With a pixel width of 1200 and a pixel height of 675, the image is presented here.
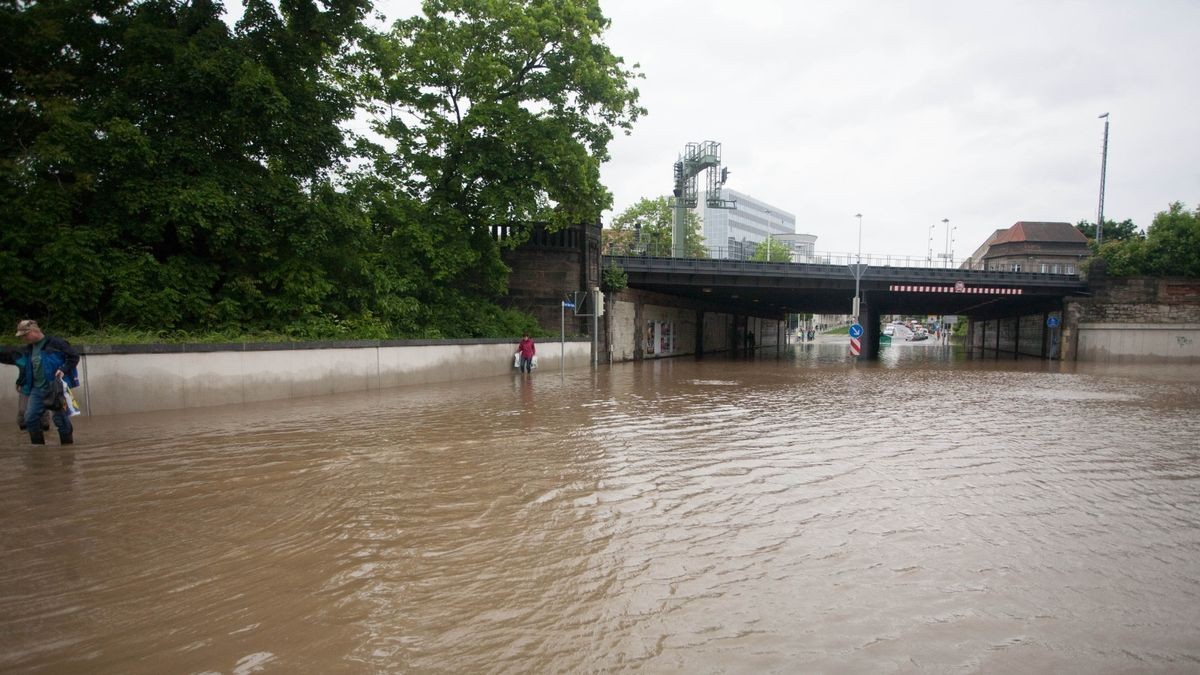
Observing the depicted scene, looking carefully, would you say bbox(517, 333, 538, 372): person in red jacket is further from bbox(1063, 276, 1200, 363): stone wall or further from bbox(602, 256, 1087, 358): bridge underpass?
bbox(1063, 276, 1200, 363): stone wall

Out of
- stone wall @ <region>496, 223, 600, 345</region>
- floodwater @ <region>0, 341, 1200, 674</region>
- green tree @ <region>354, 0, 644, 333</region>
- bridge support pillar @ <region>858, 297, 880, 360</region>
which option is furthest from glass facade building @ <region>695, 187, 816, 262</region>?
floodwater @ <region>0, 341, 1200, 674</region>

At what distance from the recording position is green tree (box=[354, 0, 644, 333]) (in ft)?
69.5

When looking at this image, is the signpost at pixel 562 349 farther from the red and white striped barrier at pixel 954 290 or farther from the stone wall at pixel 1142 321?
the stone wall at pixel 1142 321

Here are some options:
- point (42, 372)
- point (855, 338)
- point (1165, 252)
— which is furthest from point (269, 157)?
point (1165, 252)

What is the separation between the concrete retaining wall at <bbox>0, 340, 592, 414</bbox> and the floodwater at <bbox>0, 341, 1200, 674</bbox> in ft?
6.47

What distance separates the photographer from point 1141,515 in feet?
20.2

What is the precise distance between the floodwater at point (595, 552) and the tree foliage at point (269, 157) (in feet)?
17.6

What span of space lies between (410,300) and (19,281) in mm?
9222

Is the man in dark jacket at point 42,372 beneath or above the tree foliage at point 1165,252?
beneath

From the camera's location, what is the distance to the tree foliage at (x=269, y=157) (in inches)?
528

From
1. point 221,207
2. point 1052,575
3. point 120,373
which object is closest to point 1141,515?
point 1052,575

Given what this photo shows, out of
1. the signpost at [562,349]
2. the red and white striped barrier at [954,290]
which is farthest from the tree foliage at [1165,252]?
the signpost at [562,349]

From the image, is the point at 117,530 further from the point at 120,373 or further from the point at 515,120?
the point at 515,120

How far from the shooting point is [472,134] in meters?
22.2
